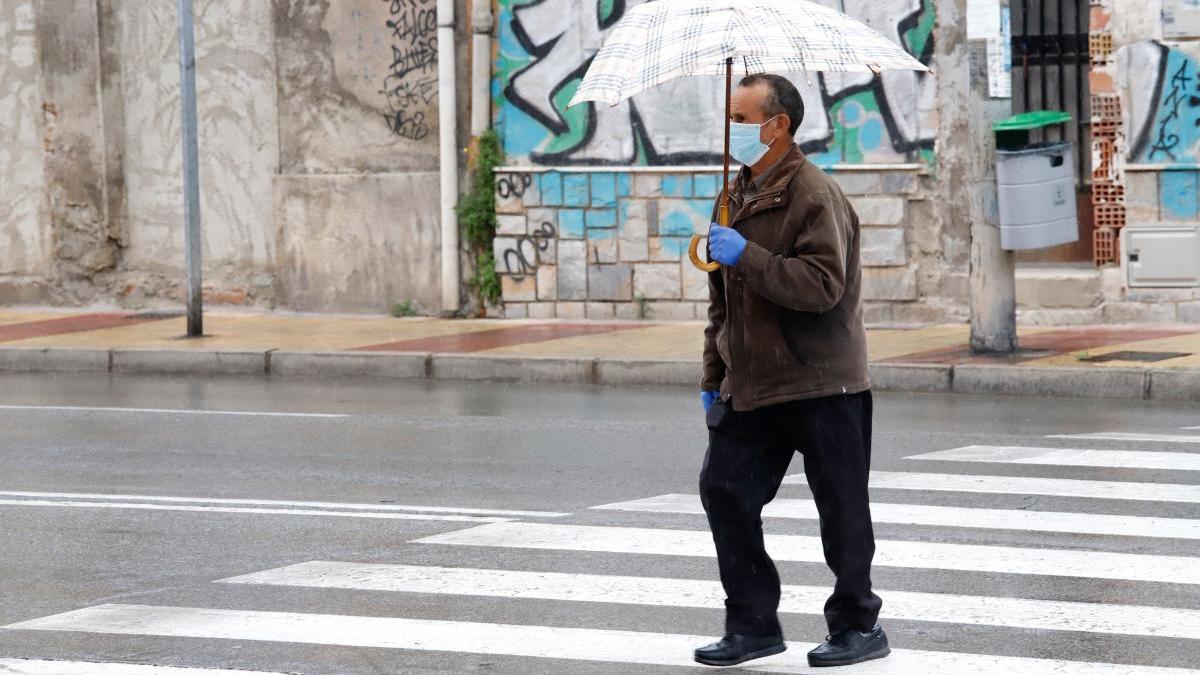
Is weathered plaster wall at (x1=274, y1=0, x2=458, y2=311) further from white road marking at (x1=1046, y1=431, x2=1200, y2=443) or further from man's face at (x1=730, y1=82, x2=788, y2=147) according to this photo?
man's face at (x1=730, y1=82, x2=788, y2=147)

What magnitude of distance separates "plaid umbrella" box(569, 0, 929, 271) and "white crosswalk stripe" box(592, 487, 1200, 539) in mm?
2745

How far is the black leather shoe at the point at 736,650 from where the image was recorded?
18.3 ft

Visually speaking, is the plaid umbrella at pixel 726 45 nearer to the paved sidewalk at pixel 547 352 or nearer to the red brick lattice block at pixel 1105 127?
the paved sidewalk at pixel 547 352

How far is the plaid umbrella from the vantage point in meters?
5.43

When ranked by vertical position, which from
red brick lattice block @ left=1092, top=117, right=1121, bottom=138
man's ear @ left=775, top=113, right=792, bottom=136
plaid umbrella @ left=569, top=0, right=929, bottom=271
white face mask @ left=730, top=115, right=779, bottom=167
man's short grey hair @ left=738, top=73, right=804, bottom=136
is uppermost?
red brick lattice block @ left=1092, top=117, right=1121, bottom=138

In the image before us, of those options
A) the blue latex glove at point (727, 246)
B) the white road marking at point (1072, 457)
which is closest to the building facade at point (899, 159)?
the white road marking at point (1072, 457)

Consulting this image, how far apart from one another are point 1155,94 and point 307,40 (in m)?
7.59

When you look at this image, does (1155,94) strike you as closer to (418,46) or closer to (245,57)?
(418,46)


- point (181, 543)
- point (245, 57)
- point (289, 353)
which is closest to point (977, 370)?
point (289, 353)

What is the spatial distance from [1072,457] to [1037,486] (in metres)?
0.96

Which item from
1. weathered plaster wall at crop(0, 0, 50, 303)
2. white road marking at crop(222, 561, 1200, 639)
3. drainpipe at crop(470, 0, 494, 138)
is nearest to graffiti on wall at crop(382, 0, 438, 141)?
drainpipe at crop(470, 0, 494, 138)

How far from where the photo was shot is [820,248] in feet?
17.5

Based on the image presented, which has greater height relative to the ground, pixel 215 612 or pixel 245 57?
pixel 245 57

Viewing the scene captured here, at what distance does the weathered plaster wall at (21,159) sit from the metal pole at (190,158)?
3532mm
